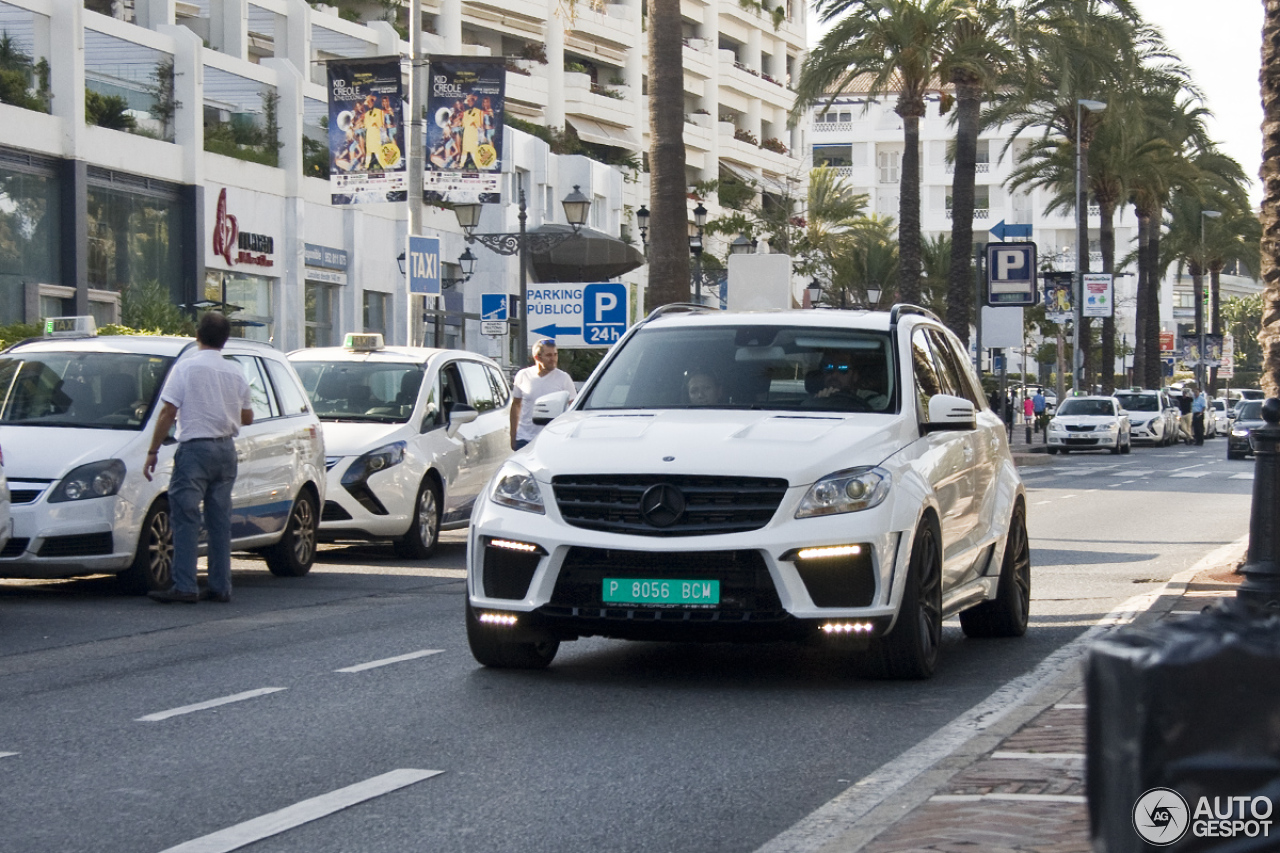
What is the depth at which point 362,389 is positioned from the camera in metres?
16.8

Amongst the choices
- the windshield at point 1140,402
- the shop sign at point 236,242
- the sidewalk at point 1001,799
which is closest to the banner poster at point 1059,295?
the windshield at point 1140,402

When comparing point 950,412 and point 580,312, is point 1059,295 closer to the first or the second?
point 580,312

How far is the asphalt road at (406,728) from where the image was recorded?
5.50 meters

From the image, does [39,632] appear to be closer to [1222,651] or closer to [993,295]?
[1222,651]

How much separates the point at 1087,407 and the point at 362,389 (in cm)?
3784

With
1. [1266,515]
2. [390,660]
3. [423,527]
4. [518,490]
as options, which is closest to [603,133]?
[423,527]

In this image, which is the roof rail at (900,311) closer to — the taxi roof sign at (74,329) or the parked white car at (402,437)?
the parked white car at (402,437)

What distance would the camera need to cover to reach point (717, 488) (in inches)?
314

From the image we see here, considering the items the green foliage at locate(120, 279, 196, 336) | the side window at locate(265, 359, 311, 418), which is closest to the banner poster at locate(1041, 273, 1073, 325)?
the green foliage at locate(120, 279, 196, 336)

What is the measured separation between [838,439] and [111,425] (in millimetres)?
6246

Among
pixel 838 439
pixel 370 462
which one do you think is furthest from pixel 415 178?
pixel 838 439

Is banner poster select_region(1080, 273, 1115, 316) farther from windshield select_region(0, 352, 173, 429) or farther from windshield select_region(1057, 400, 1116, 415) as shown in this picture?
windshield select_region(0, 352, 173, 429)

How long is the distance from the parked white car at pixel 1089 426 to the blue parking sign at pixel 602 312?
26.3 m

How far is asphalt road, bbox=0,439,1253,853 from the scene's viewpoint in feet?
18.1
